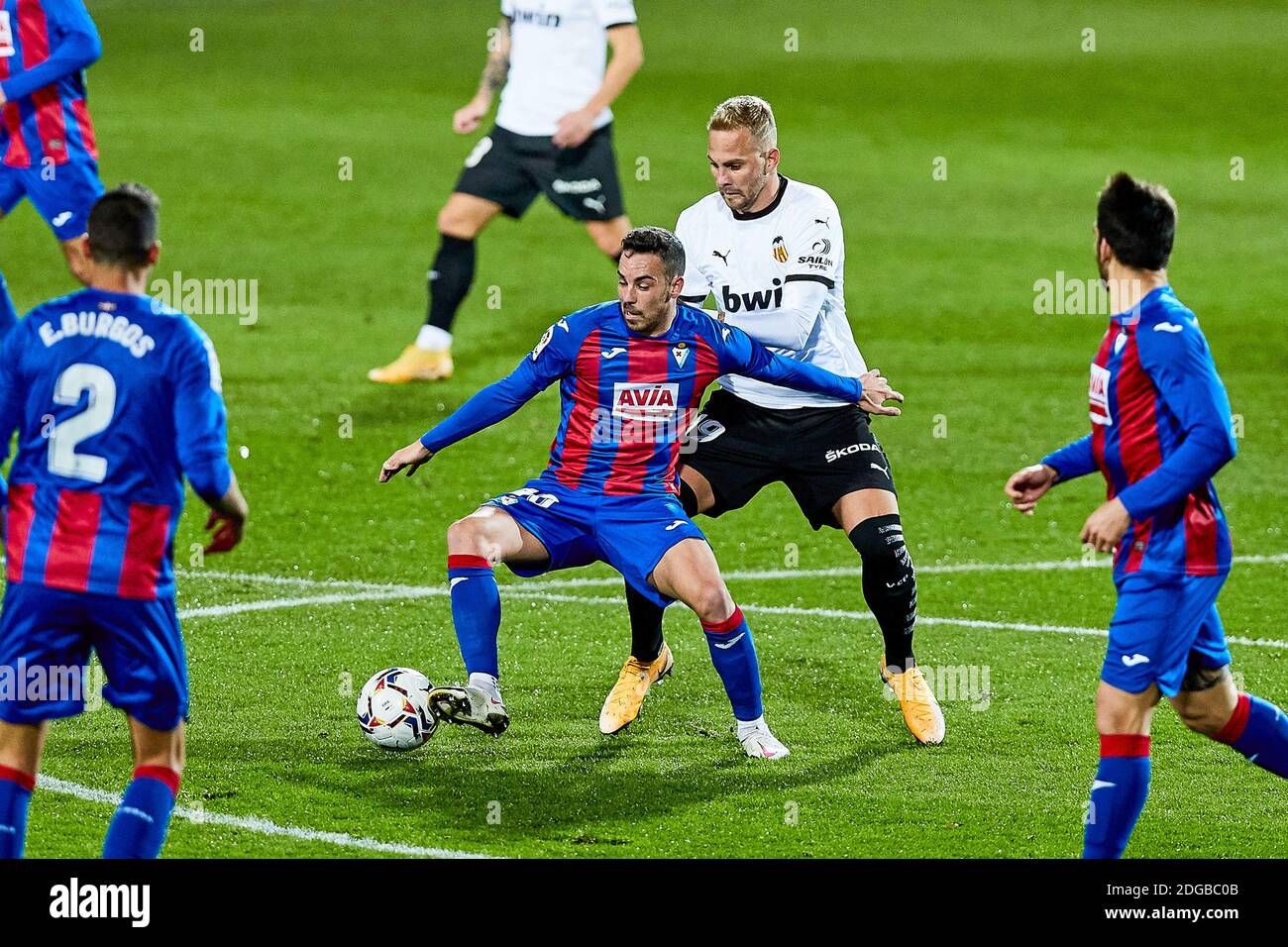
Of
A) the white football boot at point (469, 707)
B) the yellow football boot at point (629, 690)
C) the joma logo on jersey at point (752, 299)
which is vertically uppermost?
the joma logo on jersey at point (752, 299)

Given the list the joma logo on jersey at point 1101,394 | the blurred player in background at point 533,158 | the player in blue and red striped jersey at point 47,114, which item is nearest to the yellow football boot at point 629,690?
the joma logo on jersey at point 1101,394

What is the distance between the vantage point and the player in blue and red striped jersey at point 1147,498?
5.14 meters

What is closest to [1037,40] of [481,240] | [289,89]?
[289,89]

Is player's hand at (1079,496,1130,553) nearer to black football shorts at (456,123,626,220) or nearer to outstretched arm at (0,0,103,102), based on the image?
outstretched arm at (0,0,103,102)

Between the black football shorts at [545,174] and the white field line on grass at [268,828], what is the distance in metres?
6.95

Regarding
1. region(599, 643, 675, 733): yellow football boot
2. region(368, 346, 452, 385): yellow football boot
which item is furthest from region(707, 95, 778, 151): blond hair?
region(368, 346, 452, 385): yellow football boot

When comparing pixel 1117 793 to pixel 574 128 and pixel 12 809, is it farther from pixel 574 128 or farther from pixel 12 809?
pixel 574 128

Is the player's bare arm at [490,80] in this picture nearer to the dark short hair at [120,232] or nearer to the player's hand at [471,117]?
the player's hand at [471,117]

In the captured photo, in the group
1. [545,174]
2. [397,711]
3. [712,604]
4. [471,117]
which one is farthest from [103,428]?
[471,117]

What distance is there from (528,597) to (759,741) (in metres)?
2.37

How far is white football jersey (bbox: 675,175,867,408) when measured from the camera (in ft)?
24.5

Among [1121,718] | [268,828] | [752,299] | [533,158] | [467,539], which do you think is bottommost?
[268,828]

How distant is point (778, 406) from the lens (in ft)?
25.0
